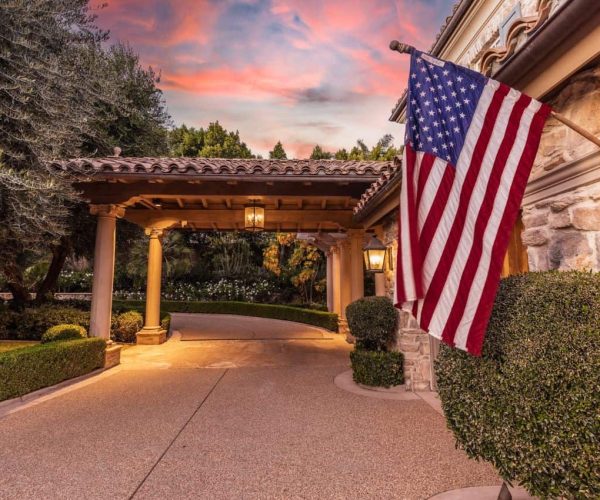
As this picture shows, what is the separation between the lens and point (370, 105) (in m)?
17.7

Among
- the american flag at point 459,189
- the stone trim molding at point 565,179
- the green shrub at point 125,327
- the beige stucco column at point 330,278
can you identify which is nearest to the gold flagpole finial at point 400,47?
the american flag at point 459,189

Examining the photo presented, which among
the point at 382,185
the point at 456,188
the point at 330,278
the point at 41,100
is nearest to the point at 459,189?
the point at 456,188

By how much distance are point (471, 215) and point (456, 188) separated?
232 millimetres

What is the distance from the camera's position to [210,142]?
29.1 meters

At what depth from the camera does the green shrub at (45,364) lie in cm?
543

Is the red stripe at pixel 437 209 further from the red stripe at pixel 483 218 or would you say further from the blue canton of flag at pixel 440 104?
the red stripe at pixel 483 218

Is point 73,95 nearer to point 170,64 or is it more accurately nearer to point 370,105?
→ point 170,64

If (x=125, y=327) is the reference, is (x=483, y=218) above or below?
above

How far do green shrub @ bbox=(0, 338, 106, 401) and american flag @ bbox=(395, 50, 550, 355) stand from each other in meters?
6.26

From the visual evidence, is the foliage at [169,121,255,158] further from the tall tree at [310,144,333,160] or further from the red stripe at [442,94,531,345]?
the red stripe at [442,94,531,345]

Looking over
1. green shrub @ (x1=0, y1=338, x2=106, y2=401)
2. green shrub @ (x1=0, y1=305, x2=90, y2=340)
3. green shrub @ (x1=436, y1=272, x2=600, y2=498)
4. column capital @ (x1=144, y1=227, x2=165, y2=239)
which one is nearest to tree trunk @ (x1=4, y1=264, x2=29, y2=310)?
green shrub @ (x1=0, y1=305, x2=90, y2=340)

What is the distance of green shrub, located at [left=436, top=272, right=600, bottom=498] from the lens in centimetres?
172

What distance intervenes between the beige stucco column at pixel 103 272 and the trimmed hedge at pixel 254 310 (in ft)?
22.5

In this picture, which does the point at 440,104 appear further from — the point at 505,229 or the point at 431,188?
the point at 505,229
